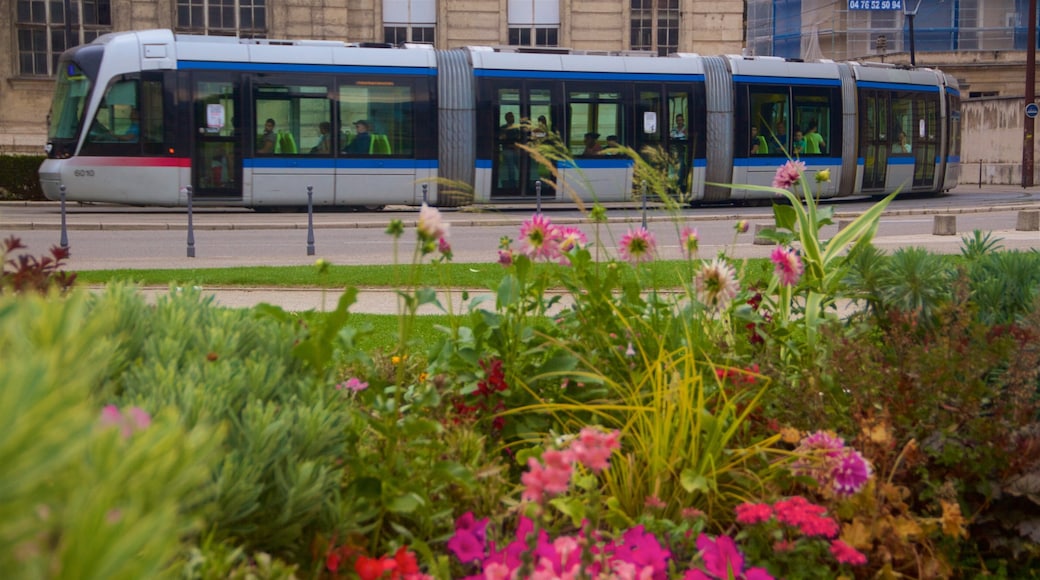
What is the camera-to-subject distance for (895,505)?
3713 mm

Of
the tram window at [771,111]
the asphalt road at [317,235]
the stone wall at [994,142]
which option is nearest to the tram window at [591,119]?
the asphalt road at [317,235]

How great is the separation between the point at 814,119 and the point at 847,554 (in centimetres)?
2820

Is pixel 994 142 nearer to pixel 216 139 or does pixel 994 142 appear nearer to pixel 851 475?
pixel 216 139

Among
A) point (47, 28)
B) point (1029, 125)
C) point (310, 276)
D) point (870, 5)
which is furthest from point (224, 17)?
point (870, 5)

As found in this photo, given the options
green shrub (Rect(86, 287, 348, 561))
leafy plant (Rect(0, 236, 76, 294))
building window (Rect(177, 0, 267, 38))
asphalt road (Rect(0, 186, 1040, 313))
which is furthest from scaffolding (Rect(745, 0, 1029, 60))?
green shrub (Rect(86, 287, 348, 561))

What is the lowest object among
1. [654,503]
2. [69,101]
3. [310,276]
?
[310,276]

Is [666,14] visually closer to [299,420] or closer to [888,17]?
[888,17]

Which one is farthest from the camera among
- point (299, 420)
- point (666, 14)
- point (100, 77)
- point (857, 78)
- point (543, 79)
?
point (666, 14)

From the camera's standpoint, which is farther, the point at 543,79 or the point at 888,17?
the point at 888,17

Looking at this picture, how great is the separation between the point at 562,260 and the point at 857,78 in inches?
1095

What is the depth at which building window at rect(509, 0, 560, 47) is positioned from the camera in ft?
161

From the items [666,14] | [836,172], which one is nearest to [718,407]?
[836,172]

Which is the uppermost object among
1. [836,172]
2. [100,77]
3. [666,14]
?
[666,14]

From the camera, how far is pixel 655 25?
163 feet
